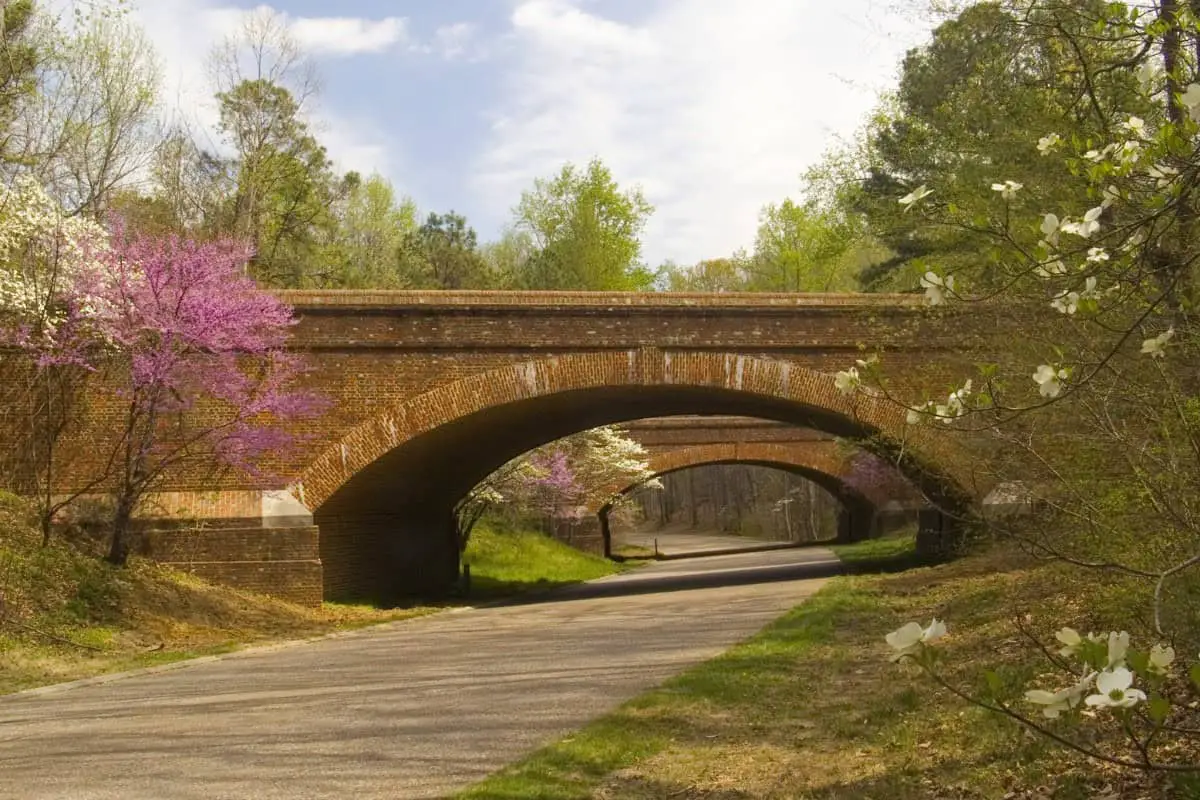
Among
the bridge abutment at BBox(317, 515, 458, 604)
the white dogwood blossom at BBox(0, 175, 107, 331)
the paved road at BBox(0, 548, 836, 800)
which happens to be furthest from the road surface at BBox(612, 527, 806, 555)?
the paved road at BBox(0, 548, 836, 800)

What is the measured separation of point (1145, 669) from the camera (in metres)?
2.34

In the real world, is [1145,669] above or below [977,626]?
above

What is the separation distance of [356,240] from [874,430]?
31.1 meters

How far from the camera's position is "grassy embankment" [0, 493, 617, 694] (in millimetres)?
11219

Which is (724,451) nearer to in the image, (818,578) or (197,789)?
(818,578)

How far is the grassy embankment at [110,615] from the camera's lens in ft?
36.8

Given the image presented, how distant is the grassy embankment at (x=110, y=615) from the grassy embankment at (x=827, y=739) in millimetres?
5972

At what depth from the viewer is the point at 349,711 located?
7617 millimetres

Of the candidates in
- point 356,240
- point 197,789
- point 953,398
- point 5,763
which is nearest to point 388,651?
point 5,763

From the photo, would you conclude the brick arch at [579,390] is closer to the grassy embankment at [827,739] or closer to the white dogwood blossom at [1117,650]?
the grassy embankment at [827,739]

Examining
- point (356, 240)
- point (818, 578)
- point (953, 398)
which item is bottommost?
point (818, 578)

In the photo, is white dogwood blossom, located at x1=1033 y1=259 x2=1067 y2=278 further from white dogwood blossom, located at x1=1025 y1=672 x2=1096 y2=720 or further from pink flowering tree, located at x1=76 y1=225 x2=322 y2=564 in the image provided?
pink flowering tree, located at x1=76 y1=225 x2=322 y2=564

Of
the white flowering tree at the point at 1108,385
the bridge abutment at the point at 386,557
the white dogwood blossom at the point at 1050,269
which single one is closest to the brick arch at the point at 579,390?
the bridge abutment at the point at 386,557

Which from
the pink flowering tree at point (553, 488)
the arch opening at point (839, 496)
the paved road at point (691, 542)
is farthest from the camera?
the paved road at point (691, 542)
